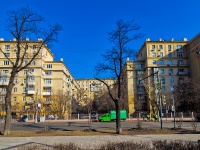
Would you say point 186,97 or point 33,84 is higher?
point 33,84

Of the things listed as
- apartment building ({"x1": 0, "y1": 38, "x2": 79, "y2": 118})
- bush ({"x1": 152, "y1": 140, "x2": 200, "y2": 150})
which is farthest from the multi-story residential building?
→ bush ({"x1": 152, "y1": 140, "x2": 200, "y2": 150})

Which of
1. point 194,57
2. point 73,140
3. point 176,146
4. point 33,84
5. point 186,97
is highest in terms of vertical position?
point 194,57

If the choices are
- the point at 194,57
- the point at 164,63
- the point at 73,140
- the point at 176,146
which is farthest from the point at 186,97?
the point at 176,146

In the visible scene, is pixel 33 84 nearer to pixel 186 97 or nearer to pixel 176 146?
pixel 186 97

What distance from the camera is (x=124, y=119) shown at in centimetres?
4522

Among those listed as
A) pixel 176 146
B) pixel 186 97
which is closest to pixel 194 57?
pixel 186 97

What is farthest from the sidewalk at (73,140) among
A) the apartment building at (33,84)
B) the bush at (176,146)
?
the apartment building at (33,84)

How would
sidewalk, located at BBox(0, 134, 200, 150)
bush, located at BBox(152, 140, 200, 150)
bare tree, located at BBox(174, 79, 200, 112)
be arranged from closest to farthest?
bush, located at BBox(152, 140, 200, 150)
sidewalk, located at BBox(0, 134, 200, 150)
bare tree, located at BBox(174, 79, 200, 112)

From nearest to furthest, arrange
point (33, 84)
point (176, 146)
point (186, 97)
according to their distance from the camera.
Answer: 1. point (176, 146)
2. point (186, 97)
3. point (33, 84)

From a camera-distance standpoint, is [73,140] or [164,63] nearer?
[73,140]

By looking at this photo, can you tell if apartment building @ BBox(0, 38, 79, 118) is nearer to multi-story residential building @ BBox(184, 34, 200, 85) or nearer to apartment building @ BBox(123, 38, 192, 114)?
apartment building @ BBox(123, 38, 192, 114)

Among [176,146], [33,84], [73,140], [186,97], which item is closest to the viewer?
[176,146]

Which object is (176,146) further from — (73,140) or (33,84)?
(33,84)

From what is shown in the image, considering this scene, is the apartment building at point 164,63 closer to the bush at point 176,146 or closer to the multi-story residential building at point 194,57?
the multi-story residential building at point 194,57
